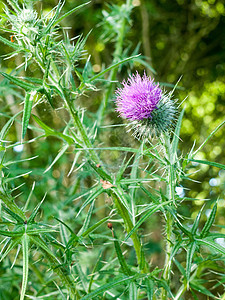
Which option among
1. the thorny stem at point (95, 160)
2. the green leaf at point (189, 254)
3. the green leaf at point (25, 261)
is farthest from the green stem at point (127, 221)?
the green leaf at point (25, 261)

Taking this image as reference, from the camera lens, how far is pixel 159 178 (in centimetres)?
82

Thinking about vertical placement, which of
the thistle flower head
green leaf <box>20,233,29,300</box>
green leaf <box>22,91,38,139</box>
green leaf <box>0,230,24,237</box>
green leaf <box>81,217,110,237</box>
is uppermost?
green leaf <box>22,91,38,139</box>

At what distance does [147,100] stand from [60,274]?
0.45m

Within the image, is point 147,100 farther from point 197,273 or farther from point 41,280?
point 41,280

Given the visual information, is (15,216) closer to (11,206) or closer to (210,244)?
(11,206)

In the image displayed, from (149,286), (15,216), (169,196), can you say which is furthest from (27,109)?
(149,286)

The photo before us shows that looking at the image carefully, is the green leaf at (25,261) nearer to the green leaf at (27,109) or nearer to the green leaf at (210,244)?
the green leaf at (27,109)

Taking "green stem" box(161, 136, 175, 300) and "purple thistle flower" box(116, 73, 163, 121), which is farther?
"purple thistle flower" box(116, 73, 163, 121)

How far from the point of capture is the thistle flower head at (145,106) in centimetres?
90

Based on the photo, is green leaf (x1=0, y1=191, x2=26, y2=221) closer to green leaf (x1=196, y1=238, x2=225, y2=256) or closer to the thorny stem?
the thorny stem

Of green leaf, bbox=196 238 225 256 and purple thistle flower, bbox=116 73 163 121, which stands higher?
purple thistle flower, bbox=116 73 163 121

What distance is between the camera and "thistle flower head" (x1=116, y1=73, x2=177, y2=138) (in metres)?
0.90

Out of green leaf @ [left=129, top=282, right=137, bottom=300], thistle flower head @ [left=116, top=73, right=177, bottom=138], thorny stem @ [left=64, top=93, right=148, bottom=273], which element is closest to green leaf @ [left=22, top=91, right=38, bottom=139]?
thorny stem @ [left=64, top=93, right=148, bottom=273]

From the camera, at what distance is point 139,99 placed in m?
0.90
